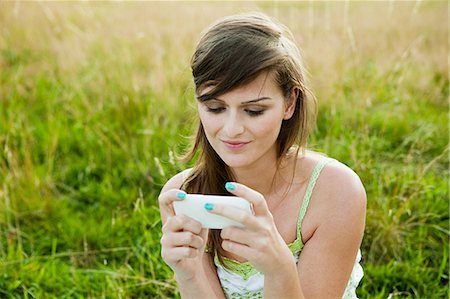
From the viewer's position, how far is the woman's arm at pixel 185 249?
1713 millimetres

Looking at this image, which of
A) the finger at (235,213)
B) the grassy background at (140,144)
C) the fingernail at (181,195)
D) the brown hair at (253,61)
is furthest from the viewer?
the grassy background at (140,144)

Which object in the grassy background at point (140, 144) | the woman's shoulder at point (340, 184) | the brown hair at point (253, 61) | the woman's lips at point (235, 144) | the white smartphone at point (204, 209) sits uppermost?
the brown hair at point (253, 61)

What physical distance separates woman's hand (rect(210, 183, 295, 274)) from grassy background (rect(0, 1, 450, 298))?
2.98ft

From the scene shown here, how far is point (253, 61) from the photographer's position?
1900 millimetres

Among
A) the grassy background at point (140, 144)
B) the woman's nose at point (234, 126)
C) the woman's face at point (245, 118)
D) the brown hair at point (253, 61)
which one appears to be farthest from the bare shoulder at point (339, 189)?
the grassy background at point (140, 144)

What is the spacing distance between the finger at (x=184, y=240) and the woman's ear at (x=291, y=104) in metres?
0.54

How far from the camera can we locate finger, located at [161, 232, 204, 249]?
5.64ft

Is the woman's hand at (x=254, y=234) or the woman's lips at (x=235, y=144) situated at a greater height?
the woman's lips at (x=235, y=144)

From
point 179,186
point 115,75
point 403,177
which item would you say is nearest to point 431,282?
point 403,177

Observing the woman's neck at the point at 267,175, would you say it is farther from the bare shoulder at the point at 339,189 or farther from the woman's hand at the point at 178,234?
the woman's hand at the point at 178,234

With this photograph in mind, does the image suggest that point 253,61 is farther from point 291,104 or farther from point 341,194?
point 341,194

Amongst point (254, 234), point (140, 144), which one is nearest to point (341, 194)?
point (254, 234)

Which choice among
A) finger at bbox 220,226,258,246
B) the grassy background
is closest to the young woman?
finger at bbox 220,226,258,246

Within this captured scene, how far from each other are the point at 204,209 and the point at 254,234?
13 cm
